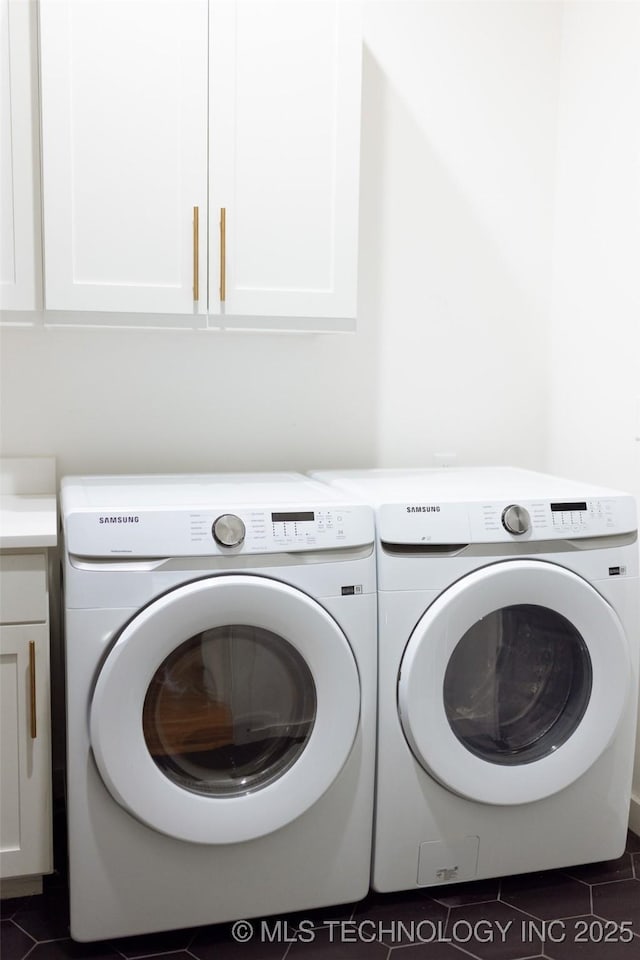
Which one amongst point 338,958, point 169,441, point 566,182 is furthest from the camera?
point 566,182

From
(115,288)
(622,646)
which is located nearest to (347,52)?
(115,288)

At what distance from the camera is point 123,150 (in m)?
1.89

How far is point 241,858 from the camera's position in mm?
1769

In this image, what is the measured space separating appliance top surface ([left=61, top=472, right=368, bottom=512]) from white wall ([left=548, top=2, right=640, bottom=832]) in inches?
32.3

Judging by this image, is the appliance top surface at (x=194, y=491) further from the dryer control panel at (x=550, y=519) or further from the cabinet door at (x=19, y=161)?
the cabinet door at (x=19, y=161)

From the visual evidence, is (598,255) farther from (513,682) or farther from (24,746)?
(24,746)

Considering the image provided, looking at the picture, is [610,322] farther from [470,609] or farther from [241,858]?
[241,858]

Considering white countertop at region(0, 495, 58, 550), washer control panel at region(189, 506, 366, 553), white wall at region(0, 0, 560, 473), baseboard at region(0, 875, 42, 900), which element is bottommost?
baseboard at region(0, 875, 42, 900)

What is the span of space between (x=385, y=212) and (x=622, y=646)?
1307 millimetres

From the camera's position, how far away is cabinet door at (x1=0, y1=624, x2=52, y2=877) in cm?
177

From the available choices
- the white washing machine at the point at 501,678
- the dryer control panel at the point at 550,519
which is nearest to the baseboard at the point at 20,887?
the white washing machine at the point at 501,678

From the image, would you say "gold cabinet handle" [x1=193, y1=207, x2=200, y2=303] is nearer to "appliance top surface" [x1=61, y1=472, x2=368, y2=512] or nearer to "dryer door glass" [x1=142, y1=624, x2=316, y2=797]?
"appliance top surface" [x1=61, y1=472, x2=368, y2=512]

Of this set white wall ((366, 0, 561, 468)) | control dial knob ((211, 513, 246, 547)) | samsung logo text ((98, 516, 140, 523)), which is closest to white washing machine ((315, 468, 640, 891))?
control dial knob ((211, 513, 246, 547))

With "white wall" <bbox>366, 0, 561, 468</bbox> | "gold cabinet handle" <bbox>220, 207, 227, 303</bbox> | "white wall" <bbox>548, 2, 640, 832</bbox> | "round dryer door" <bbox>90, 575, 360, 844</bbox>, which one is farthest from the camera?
"white wall" <bbox>366, 0, 561, 468</bbox>
